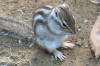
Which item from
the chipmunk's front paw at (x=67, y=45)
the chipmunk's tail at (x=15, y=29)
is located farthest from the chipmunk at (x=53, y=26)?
the chipmunk's tail at (x=15, y=29)

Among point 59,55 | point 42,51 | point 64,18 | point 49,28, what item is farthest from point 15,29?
point 64,18

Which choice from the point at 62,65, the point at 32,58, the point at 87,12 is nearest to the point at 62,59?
the point at 62,65

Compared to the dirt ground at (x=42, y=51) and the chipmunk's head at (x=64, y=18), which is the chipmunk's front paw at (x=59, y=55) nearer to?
the dirt ground at (x=42, y=51)

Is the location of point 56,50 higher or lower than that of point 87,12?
lower

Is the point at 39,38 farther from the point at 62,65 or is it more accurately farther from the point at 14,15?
the point at 14,15

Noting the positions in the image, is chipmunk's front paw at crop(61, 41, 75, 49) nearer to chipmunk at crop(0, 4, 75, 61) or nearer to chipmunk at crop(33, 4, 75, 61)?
chipmunk at crop(0, 4, 75, 61)

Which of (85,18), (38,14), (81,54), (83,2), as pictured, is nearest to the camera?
(38,14)
